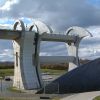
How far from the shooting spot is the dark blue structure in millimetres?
48219

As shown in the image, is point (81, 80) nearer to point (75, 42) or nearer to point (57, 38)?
point (57, 38)

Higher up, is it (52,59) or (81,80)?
(52,59)

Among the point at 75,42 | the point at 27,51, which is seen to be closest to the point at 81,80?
the point at 27,51

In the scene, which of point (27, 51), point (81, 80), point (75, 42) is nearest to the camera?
point (81, 80)

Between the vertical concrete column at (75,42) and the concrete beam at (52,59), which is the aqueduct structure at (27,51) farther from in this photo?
the vertical concrete column at (75,42)

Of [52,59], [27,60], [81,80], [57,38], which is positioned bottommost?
[81,80]

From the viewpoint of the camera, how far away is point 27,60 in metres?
70.7

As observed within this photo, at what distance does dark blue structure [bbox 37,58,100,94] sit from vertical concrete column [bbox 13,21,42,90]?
19.6 metres

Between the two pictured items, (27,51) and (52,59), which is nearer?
(27,51)

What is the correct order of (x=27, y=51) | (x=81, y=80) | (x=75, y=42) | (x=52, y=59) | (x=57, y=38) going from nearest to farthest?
(x=81, y=80), (x=27, y=51), (x=52, y=59), (x=57, y=38), (x=75, y=42)

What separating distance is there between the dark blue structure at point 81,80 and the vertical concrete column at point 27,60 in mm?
19555

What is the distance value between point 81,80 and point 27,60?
76.3 ft

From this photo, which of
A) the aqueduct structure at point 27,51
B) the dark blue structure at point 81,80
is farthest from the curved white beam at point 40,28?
the dark blue structure at point 81,80

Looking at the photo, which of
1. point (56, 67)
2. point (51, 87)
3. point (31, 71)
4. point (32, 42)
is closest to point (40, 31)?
point (32, 42)
